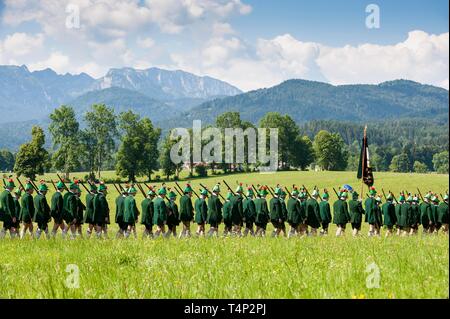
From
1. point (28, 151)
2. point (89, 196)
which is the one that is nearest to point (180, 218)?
point (89, 196)

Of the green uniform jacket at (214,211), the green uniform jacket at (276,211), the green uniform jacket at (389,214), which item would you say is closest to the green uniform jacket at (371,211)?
the green uniform jacket at (389,214)

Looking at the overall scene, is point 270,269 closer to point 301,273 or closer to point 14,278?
point 301,273

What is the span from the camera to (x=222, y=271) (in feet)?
27.3

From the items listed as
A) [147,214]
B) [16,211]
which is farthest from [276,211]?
[16,211]

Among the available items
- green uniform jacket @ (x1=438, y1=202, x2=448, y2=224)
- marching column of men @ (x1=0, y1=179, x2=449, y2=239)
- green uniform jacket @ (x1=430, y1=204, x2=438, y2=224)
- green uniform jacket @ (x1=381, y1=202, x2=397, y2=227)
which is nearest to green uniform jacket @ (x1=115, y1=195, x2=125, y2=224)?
marching column of men @ (x1=0, y1=179, x2=449, y2=239)

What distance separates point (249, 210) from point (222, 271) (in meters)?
14.5

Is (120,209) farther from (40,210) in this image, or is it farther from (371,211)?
(371,211)

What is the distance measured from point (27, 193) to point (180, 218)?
→ 6240 millimetres

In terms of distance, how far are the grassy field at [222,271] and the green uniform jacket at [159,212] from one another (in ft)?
22.8

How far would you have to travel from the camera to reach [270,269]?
8625 mm

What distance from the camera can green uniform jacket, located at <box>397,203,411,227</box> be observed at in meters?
25.9

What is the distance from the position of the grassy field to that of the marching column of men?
19.7ft

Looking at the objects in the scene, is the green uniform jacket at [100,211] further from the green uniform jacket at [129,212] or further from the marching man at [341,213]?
the marching man at [341,213]

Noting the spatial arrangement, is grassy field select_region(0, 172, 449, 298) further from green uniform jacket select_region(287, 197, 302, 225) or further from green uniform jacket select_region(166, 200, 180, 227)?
green uniform jacket select_region(287, 197, 302, 225)
